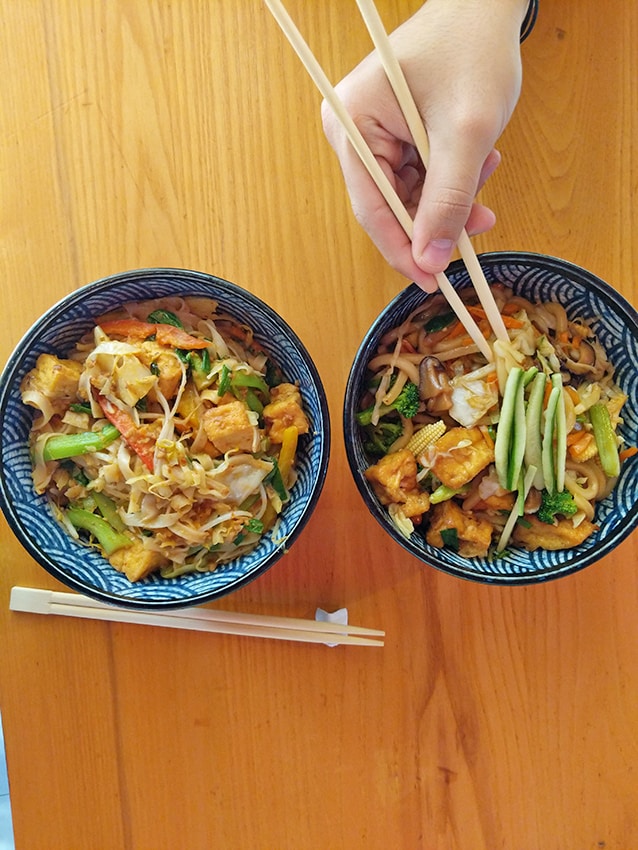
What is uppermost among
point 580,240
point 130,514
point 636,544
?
point 580,240

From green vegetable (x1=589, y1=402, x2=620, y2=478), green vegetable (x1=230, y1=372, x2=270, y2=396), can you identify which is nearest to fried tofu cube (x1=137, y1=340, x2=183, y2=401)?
green vegetable (x1=230, y1=372, x2=270, y2=396)

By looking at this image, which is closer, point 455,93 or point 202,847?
point 455,93

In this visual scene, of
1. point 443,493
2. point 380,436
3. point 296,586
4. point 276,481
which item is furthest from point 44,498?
point 443,493

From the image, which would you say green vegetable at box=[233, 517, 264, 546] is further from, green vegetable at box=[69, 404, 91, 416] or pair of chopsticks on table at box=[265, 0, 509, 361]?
pair of chopsticks on table at box=[265, 0, 509, 361]

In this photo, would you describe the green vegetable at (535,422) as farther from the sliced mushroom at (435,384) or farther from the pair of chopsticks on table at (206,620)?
the pair of chopsticks on table at (206,620)

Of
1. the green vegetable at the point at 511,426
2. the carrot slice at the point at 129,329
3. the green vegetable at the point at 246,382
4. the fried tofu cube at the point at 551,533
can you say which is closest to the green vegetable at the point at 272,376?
the green vegetable at the point at 246,382

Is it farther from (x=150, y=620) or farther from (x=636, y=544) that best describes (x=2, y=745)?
(x=636, y=544)

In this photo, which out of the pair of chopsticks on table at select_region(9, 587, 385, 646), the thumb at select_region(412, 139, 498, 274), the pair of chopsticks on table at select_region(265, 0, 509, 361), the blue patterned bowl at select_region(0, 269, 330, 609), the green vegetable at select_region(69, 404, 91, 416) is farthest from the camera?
the pair of chopsticks on table at select_region(9, 587, 385, 646)

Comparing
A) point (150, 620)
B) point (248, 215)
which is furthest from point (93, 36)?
point (150, 620)
